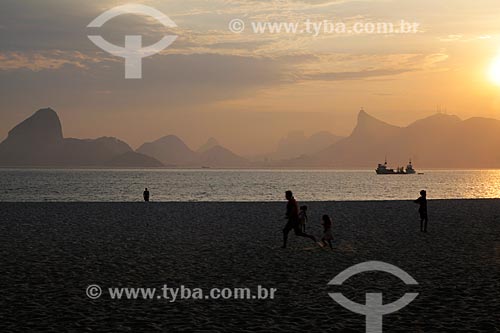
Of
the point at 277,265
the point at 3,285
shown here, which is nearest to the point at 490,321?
the point at 277,265

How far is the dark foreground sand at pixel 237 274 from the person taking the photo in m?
10.0

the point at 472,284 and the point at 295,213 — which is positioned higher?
the point at 295,213

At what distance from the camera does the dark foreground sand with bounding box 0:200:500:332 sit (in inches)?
394

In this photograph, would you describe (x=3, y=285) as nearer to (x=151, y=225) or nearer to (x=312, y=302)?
(x=312, y=302)

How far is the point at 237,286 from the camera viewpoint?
13406mm

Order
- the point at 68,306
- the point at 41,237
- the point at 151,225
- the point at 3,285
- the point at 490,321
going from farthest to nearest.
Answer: the point at 151,225
the point at 41,237
the point at 3,285
the point at 68,306
the point at 490,321

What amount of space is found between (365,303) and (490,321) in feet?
7.96

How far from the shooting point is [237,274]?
1510 cm

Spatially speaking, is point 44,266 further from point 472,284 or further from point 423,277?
point 472,284

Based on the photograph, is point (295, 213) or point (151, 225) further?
point (151, 225)

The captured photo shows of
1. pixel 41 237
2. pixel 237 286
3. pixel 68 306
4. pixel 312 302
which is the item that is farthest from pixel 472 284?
pixel 41 237

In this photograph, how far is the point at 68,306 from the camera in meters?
11.1

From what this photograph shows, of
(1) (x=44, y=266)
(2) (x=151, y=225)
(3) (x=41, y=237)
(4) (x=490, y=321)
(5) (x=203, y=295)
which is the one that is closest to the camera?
(4) (x=490, y=321)

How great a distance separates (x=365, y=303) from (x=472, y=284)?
142 inches
